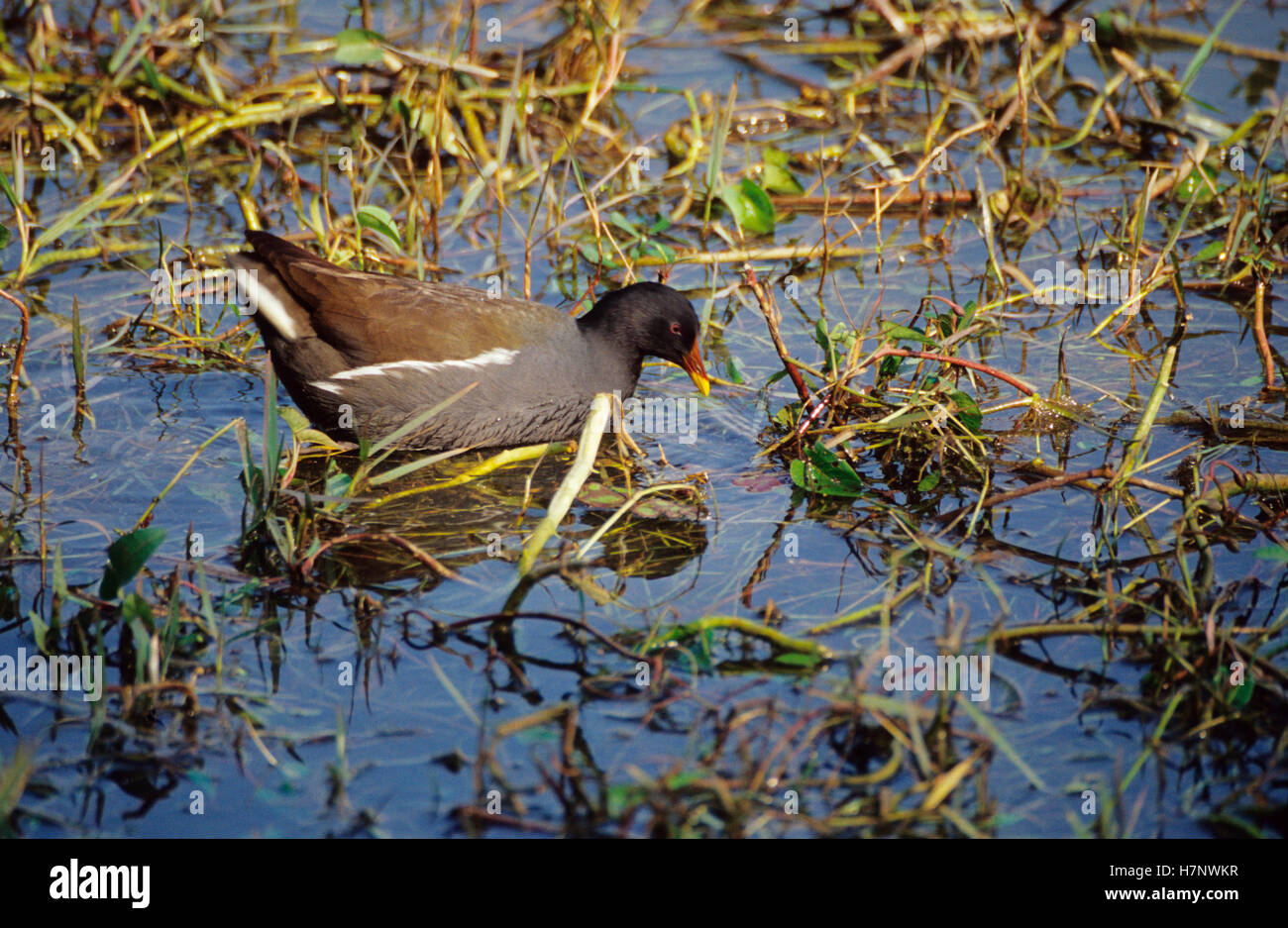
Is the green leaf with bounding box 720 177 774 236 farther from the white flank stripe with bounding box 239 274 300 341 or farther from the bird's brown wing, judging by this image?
the white flank stripe with bounding box 239 274 300 341

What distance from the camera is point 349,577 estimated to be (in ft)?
11.9

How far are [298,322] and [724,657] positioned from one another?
6.52 ft

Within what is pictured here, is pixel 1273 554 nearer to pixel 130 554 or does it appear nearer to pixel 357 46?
pixel 130 554

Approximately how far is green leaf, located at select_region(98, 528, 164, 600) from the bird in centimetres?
126

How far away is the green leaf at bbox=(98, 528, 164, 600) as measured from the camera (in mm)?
3088

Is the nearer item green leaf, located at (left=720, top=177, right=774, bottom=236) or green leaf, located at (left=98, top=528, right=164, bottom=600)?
green leaf, located at (left=98, top=528, right=164, bottom=600)

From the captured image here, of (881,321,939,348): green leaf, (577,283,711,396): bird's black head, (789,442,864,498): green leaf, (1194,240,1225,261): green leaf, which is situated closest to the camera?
(789,442,864,498): green leaf

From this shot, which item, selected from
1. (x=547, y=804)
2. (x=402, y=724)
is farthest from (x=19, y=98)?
(x=547, y=804)

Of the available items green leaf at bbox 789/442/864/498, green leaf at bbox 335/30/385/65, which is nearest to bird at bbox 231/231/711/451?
green leaf at bbox 789/442/864/498

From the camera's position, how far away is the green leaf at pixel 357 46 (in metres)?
5.66

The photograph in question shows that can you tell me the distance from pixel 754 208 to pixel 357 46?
6.04 feet

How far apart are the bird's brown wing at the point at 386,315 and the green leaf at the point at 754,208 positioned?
1.47 metres

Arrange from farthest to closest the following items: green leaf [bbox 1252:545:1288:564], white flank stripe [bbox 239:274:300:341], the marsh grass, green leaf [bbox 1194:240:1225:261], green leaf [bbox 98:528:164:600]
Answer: green leaf [bbox 1194:240:1225:261] → white flank stripe [bbox 239:274:300:341] → green leaf [bbox 1252:545:1288:564] → green leaf [bbox 98:528:164:600] → the marsh grass
